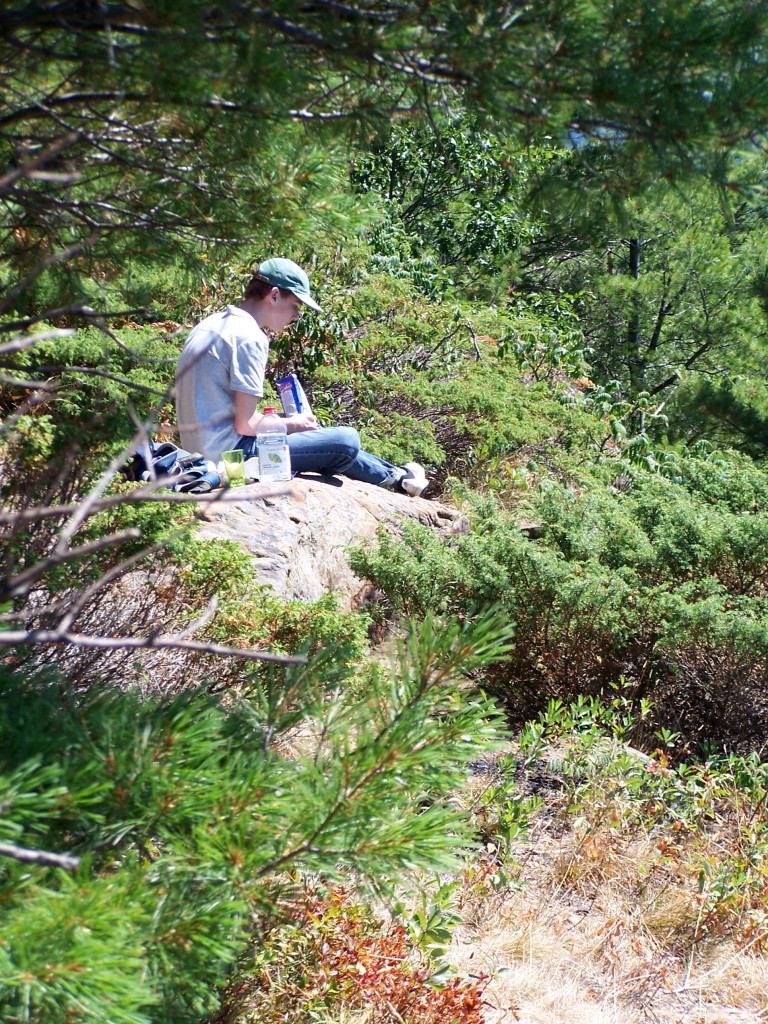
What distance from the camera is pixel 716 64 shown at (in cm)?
162

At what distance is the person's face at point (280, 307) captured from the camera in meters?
4.42

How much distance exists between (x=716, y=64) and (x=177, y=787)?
4.72 feet

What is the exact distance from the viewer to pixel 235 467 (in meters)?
3.97

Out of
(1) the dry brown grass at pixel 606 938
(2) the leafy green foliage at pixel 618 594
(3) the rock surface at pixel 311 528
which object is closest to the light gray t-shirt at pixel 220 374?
(3) the rock surface at pixel 311 528

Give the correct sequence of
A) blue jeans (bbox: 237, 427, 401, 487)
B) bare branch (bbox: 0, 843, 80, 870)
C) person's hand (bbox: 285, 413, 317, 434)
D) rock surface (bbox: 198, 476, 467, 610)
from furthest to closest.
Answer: blue jeans (bbox: 237, 427, 401, 487), person's hand (bbox: 285, 413, 317, 434), rock surface (bbox: 198, 476, 467, 610), bare branch (bbox: 0, 843, 80, 870)

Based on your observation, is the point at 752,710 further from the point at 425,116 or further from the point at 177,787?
the point at 177,787

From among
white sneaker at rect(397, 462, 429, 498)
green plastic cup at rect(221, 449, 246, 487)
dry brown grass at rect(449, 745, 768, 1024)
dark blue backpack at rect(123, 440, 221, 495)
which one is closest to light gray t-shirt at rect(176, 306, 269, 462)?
dark blue backpack at rect(123, 440, 221, 495)

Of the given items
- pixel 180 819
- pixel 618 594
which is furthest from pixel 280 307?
pixel 180 819

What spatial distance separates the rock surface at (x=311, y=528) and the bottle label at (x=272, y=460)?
4.5 inches

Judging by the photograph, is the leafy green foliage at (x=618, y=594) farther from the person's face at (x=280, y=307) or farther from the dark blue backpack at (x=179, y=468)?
the person's face at (x=280, y=307)

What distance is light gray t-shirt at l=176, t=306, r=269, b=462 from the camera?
4254 millimetres

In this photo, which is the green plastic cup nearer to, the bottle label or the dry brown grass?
the bottle label

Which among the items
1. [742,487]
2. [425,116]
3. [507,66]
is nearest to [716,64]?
[507,66]

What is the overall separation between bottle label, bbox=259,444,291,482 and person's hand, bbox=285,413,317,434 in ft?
1.37
